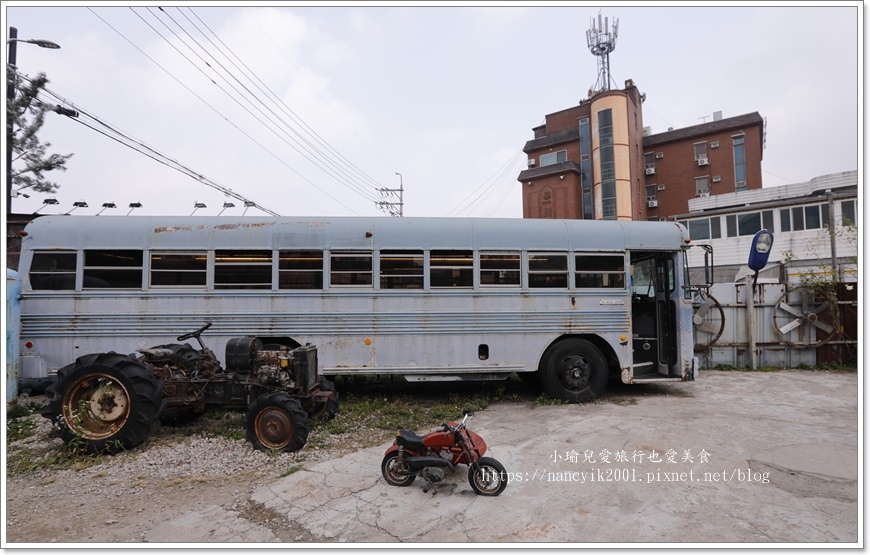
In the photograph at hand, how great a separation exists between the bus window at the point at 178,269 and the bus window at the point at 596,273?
22.6 ft

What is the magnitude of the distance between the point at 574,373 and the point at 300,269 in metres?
5.45

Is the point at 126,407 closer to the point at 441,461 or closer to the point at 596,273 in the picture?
the point at 441,461

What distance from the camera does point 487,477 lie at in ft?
14.6

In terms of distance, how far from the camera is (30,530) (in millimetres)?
4012

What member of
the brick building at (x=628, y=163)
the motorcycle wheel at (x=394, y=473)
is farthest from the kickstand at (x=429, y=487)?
the brick building at (x=628, y=163)

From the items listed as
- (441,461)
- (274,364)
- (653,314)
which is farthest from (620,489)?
(653,314)

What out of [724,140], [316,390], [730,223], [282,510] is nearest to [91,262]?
[316,390]

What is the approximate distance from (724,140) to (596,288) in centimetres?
3282

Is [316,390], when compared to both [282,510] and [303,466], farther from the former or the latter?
[282,510]

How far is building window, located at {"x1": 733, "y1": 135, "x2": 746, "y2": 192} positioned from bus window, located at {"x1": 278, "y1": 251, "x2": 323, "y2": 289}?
34.9 metres

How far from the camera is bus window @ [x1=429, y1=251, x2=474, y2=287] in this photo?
808 centimetres

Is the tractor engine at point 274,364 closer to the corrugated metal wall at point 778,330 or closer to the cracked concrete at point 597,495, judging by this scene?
the cracked concrete at point 597,495

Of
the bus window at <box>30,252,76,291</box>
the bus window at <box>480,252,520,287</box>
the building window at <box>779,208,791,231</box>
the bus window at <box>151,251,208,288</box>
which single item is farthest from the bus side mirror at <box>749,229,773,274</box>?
the bus window at <box>30,252,76,291</box>

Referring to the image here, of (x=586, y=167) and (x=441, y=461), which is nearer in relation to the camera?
(x=441, y=461)
